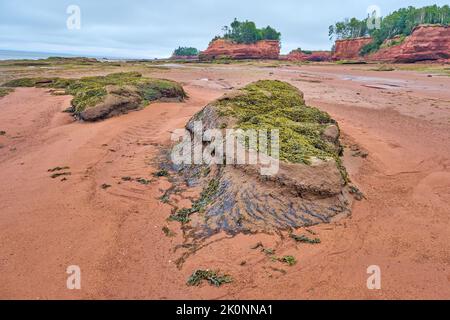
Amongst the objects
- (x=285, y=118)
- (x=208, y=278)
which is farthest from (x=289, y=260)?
(x=285, y=118)

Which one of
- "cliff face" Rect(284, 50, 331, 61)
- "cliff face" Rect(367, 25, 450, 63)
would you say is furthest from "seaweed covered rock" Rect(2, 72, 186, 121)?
"cliff face" Rect(284, 50, 331, 61)

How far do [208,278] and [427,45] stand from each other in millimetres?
54661

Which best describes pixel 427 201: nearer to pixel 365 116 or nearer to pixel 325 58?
pixel 365 116

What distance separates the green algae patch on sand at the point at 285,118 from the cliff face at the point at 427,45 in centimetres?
4739

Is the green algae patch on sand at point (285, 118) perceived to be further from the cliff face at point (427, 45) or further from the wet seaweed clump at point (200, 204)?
the cliff face at point (427, 45)

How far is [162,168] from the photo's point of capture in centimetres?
645

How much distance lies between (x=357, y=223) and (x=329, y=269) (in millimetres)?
1087

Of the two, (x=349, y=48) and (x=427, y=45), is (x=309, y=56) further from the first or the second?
(x=427, y=45)

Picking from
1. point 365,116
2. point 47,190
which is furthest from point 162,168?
point 365,116

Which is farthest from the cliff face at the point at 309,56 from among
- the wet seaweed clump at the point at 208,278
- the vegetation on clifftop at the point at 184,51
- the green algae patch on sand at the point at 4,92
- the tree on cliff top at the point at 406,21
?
the wet seaweed clump at the point at 208,278

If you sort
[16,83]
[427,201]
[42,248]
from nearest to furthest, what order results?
[42,248] → [427,201] → [16,83]

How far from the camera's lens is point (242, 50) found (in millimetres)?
79062

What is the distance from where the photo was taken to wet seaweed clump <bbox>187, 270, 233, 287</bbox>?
331 centimetres

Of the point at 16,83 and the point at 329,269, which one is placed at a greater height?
the point at 16,83
